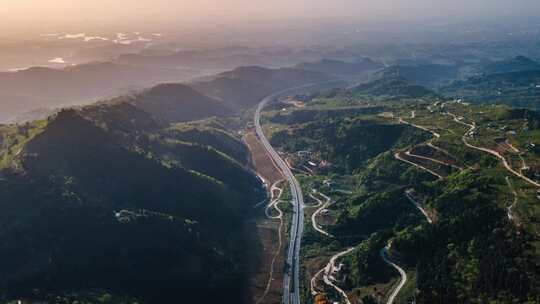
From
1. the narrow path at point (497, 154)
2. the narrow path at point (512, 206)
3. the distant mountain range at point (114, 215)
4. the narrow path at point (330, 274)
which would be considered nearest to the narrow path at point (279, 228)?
the distant mountain range at point (114, 215)

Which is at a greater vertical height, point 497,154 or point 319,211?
point 497,154

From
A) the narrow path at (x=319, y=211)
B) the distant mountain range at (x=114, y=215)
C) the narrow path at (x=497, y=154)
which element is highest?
the narrow path at (x=497, y=154)

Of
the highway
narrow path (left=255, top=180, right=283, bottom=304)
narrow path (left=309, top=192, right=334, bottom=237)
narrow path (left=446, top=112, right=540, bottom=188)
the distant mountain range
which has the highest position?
narrow path (left=446, top=112, right=540, bottom=188)

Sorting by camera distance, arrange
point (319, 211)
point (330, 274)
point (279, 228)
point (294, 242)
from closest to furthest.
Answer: point (330, 274) → point (294, 242) → point (279, 228) → point (319, 211)

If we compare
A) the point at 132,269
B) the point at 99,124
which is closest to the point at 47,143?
the point at 99,124

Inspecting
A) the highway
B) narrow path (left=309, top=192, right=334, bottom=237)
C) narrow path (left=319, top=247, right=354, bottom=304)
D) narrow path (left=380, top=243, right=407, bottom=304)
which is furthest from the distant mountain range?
narrow path (left=380, top=243, right=407, bottom=304)

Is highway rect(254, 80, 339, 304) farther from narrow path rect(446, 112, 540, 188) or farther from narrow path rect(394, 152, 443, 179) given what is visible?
narrow path rect(446, 112, 540, 188)

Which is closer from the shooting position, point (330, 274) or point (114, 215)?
point (330, 274)

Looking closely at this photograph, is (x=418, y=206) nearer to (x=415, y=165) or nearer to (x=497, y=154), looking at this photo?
(x=415, y=165)

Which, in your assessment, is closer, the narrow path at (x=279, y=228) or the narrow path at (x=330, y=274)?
the narrow path at (x=330, y=274)

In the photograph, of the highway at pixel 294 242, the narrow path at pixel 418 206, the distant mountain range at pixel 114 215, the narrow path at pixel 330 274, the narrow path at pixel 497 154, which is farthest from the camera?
the narrow path at pixel 418 206

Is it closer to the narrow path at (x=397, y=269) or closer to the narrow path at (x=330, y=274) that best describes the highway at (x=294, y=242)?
the narrow path at (x=330, y=274)

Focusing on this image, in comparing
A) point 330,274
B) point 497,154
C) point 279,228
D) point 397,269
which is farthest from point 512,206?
point 279,228

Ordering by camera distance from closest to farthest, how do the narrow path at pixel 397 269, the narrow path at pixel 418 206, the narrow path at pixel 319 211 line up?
the narrow path at pixel 397 269, the narrow path at pixel 418 206, the narrow path at pixel 319 211
